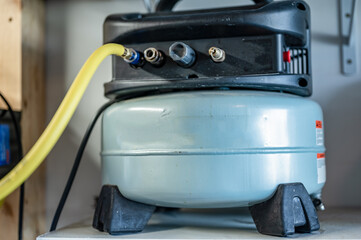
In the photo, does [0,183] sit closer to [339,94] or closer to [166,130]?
[166,130]

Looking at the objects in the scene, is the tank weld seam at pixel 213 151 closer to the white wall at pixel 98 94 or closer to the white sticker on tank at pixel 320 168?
the white sticker on tank at pixel 320 168

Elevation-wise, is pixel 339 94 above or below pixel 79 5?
below

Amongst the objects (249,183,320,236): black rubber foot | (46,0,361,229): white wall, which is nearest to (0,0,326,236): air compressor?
(249,183,320,236): black rubber foot

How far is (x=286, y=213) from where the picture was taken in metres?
0.61

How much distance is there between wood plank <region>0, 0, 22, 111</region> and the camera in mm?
892

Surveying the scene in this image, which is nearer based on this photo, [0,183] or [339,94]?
[0,183]

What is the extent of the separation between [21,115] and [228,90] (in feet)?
1.66

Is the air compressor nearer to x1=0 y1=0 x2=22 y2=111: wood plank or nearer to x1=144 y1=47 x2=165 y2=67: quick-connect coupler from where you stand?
x1=144 y1=47 x2=165 y2=67: quick-connect coupler

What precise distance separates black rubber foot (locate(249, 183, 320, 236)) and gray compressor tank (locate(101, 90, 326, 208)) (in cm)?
1

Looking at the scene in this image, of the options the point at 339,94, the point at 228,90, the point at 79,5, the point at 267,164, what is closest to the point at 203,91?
the point at 228,90

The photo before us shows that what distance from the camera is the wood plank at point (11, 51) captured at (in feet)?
2.93

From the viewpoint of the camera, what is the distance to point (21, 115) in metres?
0.92

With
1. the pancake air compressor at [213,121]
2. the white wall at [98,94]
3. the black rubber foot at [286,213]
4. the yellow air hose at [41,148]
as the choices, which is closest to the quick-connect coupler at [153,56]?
the pancake air compressor at [213,121]

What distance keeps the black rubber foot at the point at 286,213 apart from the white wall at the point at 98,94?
343 mm
